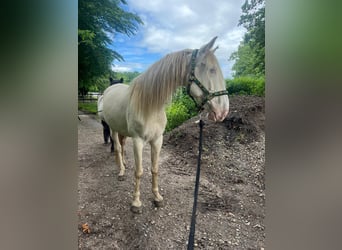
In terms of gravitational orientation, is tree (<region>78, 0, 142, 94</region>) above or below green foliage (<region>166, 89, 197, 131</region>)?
above

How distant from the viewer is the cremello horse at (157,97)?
1093 mm

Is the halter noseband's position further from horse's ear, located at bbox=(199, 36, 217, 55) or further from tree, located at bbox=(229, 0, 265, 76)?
tree, located at bbox=(229, 0, 265, 76)

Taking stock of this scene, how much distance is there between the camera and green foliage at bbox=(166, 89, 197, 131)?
113 centimetres

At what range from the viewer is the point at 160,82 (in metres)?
1.11

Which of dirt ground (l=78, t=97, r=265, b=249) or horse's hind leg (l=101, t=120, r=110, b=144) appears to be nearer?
dirt ground (l=78, t=97, r=265, b=249)

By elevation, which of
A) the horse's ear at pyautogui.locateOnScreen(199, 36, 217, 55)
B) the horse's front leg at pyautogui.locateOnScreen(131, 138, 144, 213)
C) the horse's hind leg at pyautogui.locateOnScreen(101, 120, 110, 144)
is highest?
the horse's ear at pyautogui.locateOnScreen(199, 36, 217, 55)

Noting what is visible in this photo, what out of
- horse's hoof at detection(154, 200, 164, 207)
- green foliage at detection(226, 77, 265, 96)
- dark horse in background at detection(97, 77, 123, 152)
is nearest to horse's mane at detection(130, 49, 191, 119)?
dark horse in background at detection(97, 77, 123, 152)

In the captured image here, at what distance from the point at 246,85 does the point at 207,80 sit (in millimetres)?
177

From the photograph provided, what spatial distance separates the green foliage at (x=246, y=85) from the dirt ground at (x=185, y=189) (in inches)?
1.4

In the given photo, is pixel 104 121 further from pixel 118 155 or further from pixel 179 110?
pixel 179 110

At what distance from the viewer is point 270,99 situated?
43.1 inches
